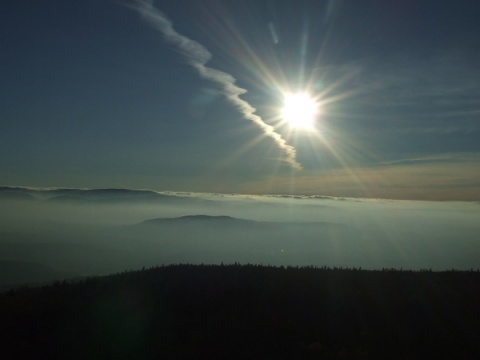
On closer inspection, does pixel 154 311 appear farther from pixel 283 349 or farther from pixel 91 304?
pixel 283 349

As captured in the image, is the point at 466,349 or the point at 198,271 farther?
the point at 198,271

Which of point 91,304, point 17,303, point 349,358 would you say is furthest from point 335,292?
point 17,303

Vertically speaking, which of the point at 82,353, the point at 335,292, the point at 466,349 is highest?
the point at 335,292

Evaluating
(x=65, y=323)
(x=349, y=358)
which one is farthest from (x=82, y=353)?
(x=349, y=358)

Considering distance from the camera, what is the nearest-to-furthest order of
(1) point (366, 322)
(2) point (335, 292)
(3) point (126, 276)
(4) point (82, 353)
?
(4) point (82, 353), (1) point (366, 322), (2) point (335, 292), (3) point (126, 276)

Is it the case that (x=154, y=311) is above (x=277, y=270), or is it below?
below

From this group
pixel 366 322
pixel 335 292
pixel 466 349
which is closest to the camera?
pixel 466 349
